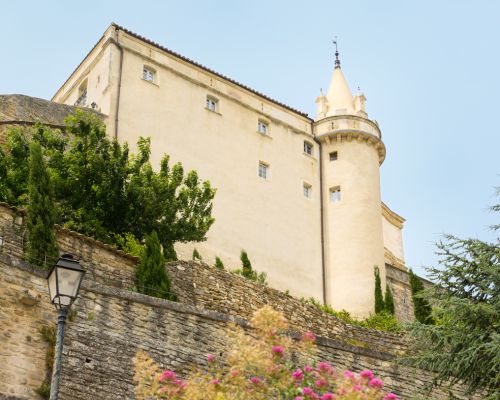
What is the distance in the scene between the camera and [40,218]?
17766 mm

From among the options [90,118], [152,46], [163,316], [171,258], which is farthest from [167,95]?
[163,316]

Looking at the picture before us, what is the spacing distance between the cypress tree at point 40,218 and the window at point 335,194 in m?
18.6

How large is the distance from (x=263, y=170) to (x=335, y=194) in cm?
337

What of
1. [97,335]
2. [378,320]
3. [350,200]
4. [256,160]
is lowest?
[97,335]

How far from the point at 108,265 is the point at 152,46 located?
15.4 meters

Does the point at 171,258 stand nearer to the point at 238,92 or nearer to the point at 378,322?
the point at 378,322

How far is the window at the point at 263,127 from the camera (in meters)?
35.8

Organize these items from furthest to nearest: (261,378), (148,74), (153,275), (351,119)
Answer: (351,119) < (148,74) < (153,275) < (261,378)

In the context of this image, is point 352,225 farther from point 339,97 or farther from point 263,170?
point 339,97

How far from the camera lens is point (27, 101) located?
3016cm

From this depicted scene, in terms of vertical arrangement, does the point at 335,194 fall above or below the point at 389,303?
above

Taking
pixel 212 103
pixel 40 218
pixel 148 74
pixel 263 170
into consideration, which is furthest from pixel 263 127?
pixel 40 218

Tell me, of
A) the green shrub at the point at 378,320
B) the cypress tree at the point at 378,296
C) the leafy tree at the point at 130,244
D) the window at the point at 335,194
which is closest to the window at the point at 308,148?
the window at the point at 335,194

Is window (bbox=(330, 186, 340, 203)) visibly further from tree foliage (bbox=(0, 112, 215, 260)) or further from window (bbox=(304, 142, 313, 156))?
tree foliage (bbox=(0, 112, 215, 260))
